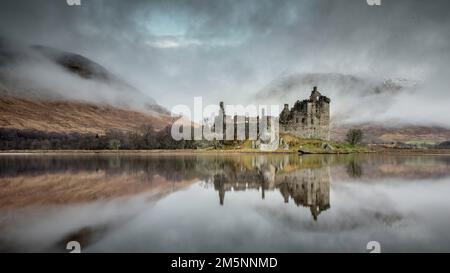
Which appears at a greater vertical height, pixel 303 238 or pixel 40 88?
pixel 40 88

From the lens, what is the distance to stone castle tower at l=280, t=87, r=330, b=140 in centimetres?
8550

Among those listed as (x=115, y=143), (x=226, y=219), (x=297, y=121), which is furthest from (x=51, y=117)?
(x=226, y=219)

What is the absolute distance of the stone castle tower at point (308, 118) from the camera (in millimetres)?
85500

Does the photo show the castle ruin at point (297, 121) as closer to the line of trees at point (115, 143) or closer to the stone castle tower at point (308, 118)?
the stone castle tower at point (308, 118)

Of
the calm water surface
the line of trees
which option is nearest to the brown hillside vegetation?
the line of trees

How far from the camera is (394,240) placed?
23.4ft

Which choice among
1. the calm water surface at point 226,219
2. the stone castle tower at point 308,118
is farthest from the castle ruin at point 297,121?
the calm water surface at point 226,219

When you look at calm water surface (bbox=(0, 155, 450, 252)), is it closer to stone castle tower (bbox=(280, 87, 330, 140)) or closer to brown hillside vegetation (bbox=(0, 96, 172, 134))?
stone castle tower (bbox=(280, 87, 330, 140))

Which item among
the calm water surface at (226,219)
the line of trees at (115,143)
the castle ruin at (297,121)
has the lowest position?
the calm water surface at (226,219)

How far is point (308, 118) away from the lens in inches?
3376

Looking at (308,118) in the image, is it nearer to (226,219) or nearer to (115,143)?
(115,143)
